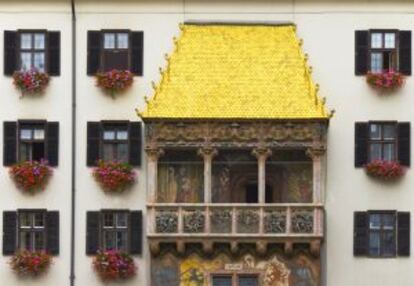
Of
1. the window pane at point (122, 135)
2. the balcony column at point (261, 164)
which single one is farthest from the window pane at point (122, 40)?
the balcony column at point (261, 164)

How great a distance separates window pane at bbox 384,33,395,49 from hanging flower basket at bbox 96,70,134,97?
28.0 feet

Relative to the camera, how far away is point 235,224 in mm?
50469

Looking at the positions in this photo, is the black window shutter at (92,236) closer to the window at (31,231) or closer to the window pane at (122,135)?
the window at (31,231)

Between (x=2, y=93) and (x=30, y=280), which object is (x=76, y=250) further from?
(x=2, y=93)

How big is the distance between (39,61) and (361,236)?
12.2 metres

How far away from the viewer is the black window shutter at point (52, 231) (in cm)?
5194

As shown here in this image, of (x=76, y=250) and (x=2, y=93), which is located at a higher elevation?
(x=2, y=93)

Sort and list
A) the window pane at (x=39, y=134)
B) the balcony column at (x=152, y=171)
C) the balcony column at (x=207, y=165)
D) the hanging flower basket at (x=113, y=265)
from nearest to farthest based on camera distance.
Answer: the balcony column at (x=207, y=165) < the balcony column at (x=152, y=171) < the hanging flower basket at (x=113, y=265) < the window pane at (x=39, y=134)

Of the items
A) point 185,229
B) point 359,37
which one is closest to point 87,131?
point 185,229

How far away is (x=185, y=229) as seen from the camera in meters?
50.4

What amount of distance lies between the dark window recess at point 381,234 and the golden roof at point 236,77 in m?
4.07

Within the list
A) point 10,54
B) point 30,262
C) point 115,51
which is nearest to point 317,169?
point 115,51

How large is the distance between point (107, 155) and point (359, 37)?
9.27 meters

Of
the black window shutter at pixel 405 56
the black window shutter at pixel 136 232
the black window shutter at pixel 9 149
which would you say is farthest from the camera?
the black window shutter at pixel 405 56
